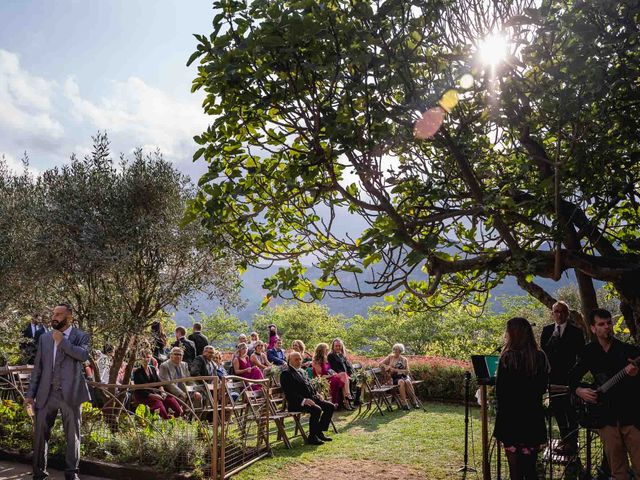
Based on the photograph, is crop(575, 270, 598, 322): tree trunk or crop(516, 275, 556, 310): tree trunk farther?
crop(516, 275, 556, 310): tree trunk

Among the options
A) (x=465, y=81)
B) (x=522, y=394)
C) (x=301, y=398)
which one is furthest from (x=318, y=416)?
(x=465, y=81)

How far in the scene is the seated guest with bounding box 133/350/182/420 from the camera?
387 inches

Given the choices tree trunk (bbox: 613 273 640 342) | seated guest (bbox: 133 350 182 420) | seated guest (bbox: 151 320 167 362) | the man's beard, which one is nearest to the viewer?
tree trunk (bbox: 613 273 640 342)

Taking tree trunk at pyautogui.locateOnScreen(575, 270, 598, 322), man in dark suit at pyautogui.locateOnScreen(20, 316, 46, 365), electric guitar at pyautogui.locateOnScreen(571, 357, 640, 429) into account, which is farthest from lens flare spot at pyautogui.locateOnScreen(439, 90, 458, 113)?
man in dark suit at pyautogui.locateOnScreen(20, 316, 46, 365)

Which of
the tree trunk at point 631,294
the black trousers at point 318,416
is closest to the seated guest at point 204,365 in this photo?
the black trousers at point 318,416

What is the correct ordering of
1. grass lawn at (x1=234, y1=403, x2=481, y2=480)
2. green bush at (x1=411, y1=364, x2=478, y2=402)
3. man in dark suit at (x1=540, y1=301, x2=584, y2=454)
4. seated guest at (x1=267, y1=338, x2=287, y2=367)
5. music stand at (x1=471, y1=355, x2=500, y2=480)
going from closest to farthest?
music stand at (x1=471, y1=355, x2=500, y2=480)
man in dark suit at (x1=540, y1=301, x2=584, y2=454)
grass lawn at (x1=234, y1=403, x2=481, y2=480)
seated guest at (x1=267, y1=338, x2=287, y2=367)
green bush at (x1=411, y1=364, x2=478, y2=402)

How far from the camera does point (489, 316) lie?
33781mm

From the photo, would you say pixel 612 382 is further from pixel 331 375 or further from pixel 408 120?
pixel 331 375

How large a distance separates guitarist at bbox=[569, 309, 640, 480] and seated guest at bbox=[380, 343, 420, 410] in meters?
8.60

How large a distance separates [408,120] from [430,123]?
312 millimetres

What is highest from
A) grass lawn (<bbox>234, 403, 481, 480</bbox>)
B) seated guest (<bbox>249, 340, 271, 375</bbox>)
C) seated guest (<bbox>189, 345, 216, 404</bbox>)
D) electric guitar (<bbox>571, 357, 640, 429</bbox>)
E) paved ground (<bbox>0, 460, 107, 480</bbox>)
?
seated guest (<bbox>249, 340, 271, 375</bbox>)

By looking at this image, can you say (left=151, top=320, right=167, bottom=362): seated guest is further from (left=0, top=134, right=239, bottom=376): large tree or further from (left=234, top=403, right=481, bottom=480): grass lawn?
(left=234, top=403, right=481, bottom=480): grass lawn

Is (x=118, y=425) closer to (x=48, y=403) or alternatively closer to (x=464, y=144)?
(x=48, y=403)

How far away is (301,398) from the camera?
10258 millimetres
